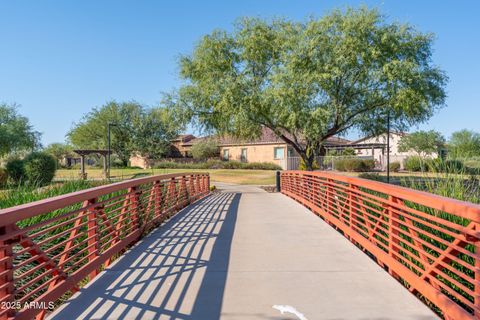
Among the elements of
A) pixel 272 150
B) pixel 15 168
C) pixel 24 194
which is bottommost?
pixel 24 194

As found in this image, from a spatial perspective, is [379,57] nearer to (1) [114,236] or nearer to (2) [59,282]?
(1) [114,236]

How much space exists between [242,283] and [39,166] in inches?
994

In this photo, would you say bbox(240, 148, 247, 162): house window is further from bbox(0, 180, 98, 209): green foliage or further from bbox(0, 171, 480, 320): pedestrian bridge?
bbox(0, 171, 480, 320): pedestrian bridge

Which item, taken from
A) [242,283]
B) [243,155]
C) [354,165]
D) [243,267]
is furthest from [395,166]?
A: [242,283]

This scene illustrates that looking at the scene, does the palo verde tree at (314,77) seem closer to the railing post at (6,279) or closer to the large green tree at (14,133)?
the railing post at (6,279)

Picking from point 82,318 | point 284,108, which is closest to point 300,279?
point 82,318

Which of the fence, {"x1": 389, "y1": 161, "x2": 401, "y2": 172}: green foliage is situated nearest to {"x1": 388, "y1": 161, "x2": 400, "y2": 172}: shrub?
{"x1": 389, "y1": 161, "x2": 401, "y2": 172}: green foliage

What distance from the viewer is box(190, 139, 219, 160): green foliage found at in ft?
169

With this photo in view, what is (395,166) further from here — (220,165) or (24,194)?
(24,194)

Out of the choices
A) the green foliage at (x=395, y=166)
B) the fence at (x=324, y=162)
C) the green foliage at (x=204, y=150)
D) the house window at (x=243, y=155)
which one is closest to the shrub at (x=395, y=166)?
the green foliage at (x=395, y=166)

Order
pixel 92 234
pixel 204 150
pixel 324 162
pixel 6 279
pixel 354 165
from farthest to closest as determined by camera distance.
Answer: pixel 204 150 → pixel 324 162 → pixel 354 165 → pixel 92 234 → pixel 6 279

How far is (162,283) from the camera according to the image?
4910 millimetres

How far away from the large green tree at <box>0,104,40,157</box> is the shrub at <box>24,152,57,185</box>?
16423 mm

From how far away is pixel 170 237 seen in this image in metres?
7.82
